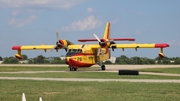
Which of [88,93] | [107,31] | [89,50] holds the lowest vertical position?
[88,93]

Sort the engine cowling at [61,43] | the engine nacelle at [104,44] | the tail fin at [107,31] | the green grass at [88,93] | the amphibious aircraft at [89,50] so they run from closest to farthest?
Answer: the green grass at [88,93]
the amphibious aircraft at [89,50]
the engine nacelle at [104,44]
the engine cowling at [61,43]
the tail fin at [107,31]

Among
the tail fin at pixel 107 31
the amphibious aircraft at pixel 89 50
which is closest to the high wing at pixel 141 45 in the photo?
the amphibious aircraft at pixel 89 50

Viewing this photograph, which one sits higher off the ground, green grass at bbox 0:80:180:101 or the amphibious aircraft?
the amphibious aircraft

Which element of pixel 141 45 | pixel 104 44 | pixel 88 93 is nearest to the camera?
pixel 88 93

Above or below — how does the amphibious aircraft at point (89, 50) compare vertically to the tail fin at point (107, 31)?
below

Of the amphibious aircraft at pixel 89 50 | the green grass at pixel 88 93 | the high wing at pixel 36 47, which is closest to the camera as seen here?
the green grass at pixel 88 93

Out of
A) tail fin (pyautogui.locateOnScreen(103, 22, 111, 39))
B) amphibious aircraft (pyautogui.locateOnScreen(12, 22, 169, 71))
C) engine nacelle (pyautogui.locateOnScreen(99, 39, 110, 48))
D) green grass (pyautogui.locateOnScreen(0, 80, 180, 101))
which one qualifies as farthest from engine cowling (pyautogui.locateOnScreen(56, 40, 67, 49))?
green grass (pyautogui.locateOnScreen(0, 80, 180, 101))

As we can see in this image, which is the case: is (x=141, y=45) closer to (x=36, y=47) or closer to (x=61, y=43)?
(x=61, y=43)

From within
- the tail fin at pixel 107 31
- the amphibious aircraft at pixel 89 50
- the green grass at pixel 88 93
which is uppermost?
the tail fin at pixel 107 31

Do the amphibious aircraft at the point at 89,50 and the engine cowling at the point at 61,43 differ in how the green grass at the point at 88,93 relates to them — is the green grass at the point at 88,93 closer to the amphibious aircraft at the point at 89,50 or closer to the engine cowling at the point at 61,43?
the amphibious aircraft at the point at 89,50

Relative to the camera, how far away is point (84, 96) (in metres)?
20.1

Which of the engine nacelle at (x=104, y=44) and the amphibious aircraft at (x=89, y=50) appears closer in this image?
the amphibious aircraft at (x=89, y=50)

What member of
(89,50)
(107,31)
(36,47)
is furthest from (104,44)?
(36,47)

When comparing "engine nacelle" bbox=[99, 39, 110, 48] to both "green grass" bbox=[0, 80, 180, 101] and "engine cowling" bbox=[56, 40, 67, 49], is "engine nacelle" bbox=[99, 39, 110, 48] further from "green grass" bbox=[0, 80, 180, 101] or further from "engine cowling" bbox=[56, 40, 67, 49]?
"green grass" bbox=[0, 80, 180, 101]
